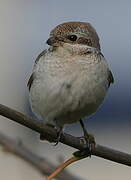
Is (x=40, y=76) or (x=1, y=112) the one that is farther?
(x=40, y=76)

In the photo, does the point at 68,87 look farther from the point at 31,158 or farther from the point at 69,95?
the point at 31,158

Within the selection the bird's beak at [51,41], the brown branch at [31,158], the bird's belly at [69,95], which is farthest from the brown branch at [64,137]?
the bird's beak at [51,41]

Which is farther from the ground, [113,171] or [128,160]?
[128,160]

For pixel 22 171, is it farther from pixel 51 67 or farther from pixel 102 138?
pixel 102 138

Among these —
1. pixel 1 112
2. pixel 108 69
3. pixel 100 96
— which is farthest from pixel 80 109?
pixel 1 112

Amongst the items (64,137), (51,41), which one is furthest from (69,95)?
(64,137)

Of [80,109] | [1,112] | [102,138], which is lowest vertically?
[102,138]
